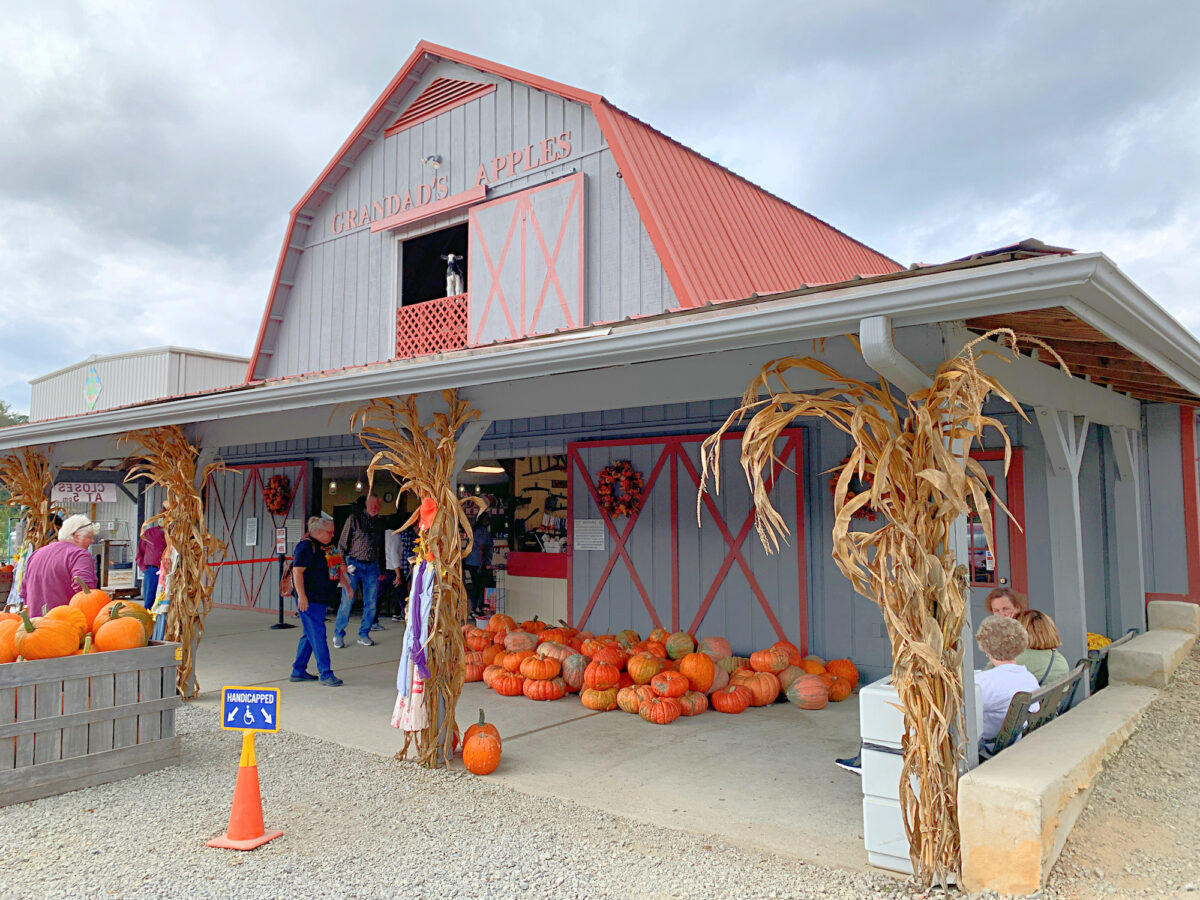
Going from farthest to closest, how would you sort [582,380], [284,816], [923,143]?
[923,143]
[582,380]
[284,816]

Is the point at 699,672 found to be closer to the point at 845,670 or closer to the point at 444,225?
the point at 845,670

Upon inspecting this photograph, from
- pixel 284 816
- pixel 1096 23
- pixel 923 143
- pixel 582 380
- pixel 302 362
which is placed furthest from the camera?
pixel 923 143

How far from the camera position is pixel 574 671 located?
669 centimetres

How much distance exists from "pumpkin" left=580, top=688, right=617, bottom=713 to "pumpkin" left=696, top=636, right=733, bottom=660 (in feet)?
3.47

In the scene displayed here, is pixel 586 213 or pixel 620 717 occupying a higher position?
pixel 586 213

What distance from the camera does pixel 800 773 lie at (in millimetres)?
4723

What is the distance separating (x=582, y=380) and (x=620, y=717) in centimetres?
274

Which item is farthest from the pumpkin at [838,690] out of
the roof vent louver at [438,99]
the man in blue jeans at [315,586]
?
the roof vent louver at [438,99]

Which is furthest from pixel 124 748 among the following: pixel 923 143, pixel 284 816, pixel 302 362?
pixel 923 143

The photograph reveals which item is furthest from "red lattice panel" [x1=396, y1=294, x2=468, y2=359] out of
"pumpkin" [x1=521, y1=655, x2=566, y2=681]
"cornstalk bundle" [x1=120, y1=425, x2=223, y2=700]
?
"pumpkin" [x1=521, y1=655, x2=566, y2=681]

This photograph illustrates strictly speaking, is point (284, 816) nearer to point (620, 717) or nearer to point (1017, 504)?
point (620, 717)

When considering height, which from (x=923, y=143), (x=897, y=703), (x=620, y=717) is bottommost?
(x=620, y=717)

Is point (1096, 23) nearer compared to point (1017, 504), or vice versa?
point (1017, 504)

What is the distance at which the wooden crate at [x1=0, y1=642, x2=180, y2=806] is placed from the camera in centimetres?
433
